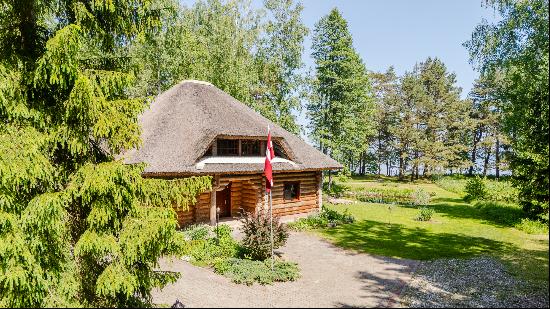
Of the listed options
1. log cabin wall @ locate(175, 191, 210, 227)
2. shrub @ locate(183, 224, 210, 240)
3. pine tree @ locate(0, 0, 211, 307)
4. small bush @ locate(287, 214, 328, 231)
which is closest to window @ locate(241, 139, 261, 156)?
log cabin wall @ locate(175, 191, 210, 227)

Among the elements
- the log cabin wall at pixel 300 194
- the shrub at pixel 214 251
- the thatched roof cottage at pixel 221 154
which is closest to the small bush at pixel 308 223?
the log cabin wall at pixel 300 194

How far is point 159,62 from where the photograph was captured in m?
29.0

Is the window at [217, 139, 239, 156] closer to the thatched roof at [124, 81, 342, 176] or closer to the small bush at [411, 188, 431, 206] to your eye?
the thatched roof at [124, 81, 342, 176]

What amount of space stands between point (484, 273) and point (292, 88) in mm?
23556

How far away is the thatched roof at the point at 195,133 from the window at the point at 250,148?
3.28 ft

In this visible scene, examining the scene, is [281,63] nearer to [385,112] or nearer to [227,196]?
[227,196]

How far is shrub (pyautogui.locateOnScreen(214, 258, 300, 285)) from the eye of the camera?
37.0ft

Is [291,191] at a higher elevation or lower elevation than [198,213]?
higher

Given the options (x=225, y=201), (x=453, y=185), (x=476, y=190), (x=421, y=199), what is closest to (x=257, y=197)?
(x=225, y=201)

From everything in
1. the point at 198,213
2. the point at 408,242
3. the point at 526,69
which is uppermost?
the point at 526,69

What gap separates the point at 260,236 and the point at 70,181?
6.95m

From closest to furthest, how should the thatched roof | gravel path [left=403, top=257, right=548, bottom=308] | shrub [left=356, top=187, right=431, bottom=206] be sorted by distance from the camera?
gravel path [left=403, top=257, right=548, bottom=308], the thatched roof, shrub [left=356, top=187, right=431, bottom=206]

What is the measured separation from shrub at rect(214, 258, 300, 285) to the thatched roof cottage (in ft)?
17.9

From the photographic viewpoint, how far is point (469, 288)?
10.0 metres
